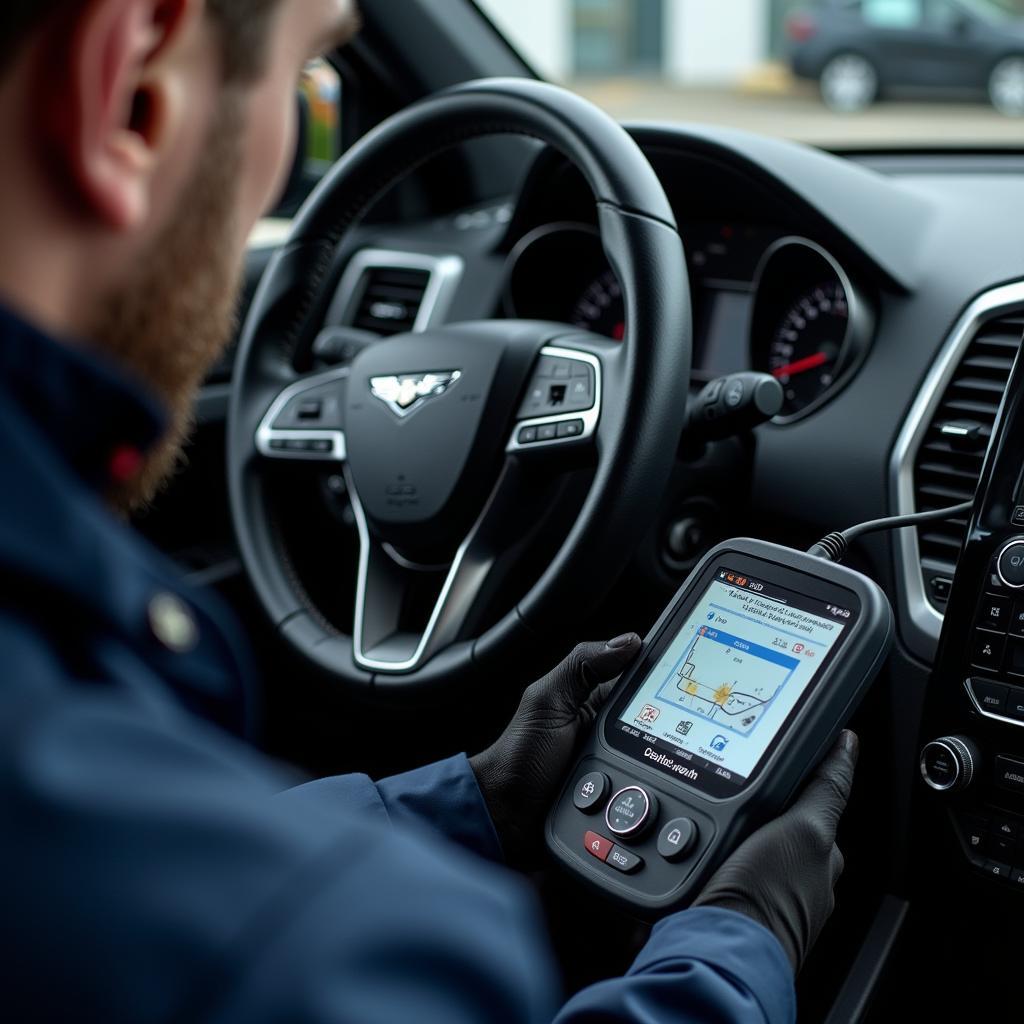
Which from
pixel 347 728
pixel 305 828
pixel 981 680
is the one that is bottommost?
pixel 347 728

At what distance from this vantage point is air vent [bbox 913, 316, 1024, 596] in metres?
1.42

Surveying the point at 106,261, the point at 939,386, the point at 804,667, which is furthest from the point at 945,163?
the point at 106,261

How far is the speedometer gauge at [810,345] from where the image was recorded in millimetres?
1608

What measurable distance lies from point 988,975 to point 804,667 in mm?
463

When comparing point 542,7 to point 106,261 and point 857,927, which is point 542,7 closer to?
point 857,927

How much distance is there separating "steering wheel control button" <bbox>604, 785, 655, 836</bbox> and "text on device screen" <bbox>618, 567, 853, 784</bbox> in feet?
0.12

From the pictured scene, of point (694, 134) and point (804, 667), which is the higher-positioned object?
point (694, 134)

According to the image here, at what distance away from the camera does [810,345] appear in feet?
5.40

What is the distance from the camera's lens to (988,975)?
4.57 ft

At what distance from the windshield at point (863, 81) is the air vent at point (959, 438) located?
1.55 feet

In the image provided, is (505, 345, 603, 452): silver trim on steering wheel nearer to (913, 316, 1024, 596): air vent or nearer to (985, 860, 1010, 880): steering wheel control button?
(913, 316, 1024, 596): air vent

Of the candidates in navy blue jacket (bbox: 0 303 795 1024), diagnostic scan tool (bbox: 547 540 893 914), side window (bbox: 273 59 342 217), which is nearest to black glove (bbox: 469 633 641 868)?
diagnostic scan tool (bbox: 547 540 893 914)

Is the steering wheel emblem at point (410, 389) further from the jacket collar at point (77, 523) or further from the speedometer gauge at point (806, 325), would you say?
the jacket collar at point (77, 523)

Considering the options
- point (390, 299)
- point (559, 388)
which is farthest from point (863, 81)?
point (559, 388)
